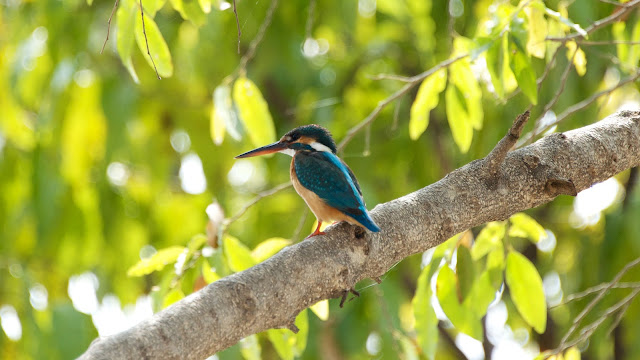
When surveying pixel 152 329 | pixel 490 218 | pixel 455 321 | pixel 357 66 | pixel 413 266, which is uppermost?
pixel 152 329

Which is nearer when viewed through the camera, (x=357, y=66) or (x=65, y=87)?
(x=65, y=87)

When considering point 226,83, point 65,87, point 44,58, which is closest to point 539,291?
point 226,83

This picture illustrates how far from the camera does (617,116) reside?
2.29 metres

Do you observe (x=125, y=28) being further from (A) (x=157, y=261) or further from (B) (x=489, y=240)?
(B) (x=489, y=240)

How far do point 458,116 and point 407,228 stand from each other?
2.43ft

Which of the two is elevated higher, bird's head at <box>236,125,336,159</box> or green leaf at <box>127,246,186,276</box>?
bird's head at <box>236,125,336,159</box>

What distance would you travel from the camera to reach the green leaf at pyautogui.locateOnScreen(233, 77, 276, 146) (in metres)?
2.80

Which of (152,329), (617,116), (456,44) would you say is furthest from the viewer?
(456,44)

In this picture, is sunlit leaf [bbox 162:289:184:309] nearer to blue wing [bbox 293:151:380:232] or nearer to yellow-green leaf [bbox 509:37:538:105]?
blue wing [bbox 293:151:380:232]

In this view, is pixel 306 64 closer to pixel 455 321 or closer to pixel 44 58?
pixel 44 58

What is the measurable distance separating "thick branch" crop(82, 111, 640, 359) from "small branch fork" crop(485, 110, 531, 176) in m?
0.04

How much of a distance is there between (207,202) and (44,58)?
1443 mm

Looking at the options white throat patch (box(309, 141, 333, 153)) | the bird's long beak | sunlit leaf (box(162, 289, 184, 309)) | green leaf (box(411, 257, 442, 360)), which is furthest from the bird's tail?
white throat patch (box(309, 141, 333, 153))

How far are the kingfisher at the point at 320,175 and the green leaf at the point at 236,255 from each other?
0.25m
